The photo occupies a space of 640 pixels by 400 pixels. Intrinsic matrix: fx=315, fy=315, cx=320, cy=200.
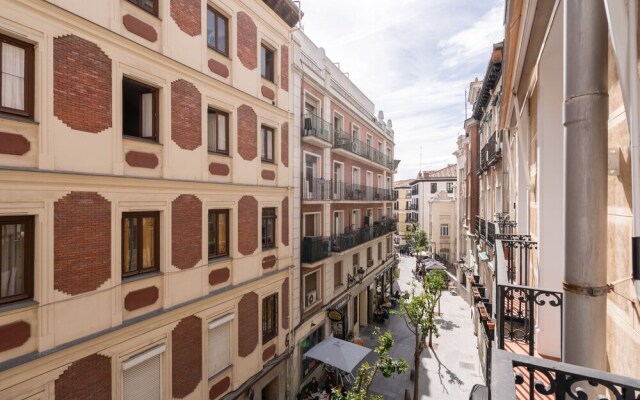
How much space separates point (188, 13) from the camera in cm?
897

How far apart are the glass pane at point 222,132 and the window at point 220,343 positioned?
5.58 m

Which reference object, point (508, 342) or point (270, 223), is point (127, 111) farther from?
point (508, 342)

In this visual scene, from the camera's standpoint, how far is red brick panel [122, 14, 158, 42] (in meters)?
7.46

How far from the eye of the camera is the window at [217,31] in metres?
10.0

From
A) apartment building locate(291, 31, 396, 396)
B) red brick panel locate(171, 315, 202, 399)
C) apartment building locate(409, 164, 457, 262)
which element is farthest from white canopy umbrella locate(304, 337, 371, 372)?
apartment building locate(409, 164, 457, 262)

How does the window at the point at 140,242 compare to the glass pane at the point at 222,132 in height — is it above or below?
below

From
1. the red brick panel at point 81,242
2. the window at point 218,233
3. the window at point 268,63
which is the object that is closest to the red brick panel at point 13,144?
the red brick panel at point 81,242

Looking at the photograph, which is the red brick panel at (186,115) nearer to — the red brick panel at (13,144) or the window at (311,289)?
the red brick panel at (13,144)

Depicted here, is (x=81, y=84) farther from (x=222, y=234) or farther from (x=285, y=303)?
(x=285, y=303)

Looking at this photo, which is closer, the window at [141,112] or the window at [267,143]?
the window at [141,112]

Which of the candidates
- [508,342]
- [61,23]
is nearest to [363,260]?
[508,342]

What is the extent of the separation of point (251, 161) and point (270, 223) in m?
2.79

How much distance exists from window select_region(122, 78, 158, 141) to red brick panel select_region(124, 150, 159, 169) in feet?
1.93

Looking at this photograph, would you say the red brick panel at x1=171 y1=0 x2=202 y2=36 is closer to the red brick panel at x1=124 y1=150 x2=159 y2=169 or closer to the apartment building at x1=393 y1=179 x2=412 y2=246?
the red brick panel at x1=124 y1=150 x2=159 y2=169
